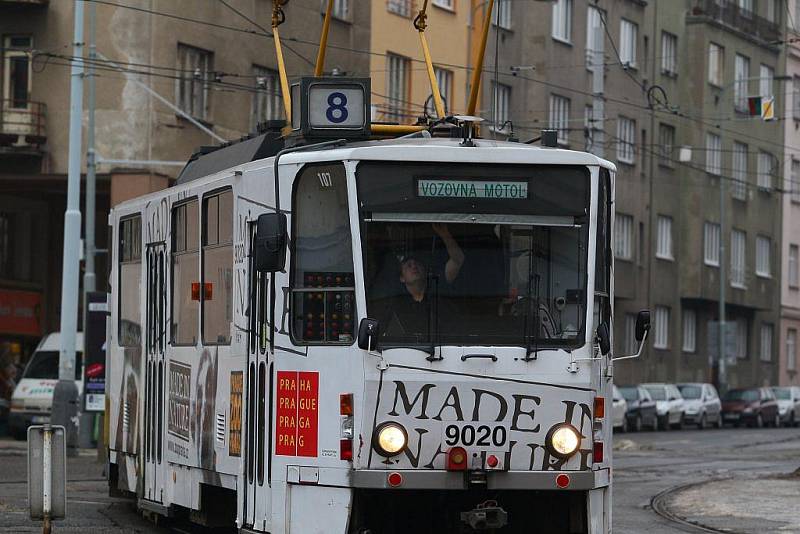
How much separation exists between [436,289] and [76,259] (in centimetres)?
1969

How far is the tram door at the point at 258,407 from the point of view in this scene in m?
12.5

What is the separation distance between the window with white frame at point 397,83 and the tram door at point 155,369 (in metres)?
25.5

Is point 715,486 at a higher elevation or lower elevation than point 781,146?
lower

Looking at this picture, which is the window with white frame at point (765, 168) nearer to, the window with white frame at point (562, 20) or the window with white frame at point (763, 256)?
the window with white frame at point (763, 256)

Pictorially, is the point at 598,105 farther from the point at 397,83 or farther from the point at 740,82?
the point at 740,82

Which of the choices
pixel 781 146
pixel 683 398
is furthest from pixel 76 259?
pixel 781 146

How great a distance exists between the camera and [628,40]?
56.6m

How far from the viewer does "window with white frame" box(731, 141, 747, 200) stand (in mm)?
63062

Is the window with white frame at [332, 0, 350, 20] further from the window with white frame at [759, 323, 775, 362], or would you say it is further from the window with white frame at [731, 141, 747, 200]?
the window with white frame at [759, 323, 775, 362]

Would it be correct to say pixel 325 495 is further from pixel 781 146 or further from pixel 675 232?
pixel 781 146

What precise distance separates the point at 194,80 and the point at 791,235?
38.3m

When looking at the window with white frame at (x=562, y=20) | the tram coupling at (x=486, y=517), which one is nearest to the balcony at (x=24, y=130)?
the window with white frame at (x=562, y=20)

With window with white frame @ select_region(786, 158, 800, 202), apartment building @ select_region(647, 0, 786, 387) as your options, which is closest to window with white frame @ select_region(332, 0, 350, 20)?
apartment building @ select_region(647, 0, 786, 387)

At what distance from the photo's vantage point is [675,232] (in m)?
60.6
